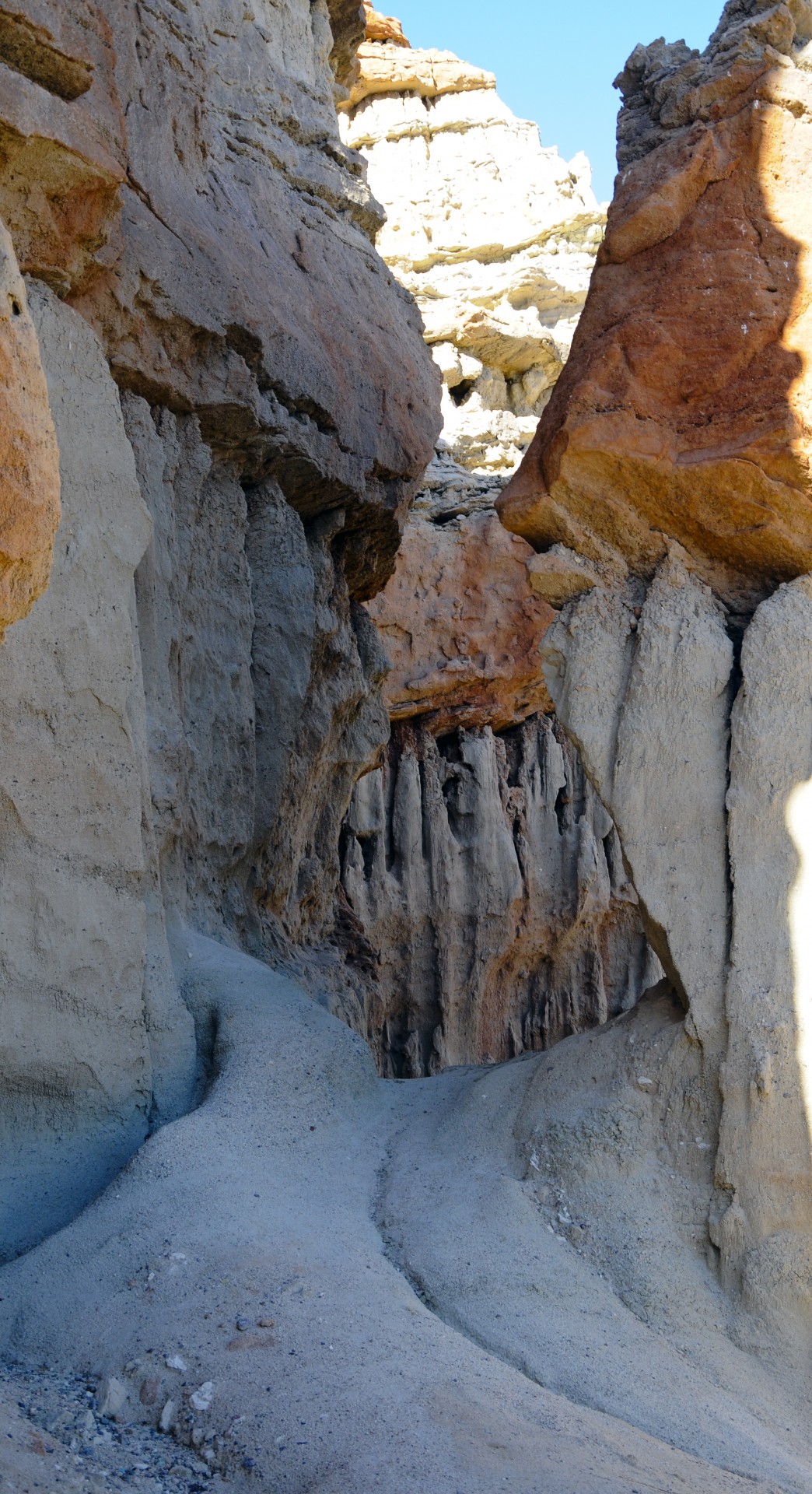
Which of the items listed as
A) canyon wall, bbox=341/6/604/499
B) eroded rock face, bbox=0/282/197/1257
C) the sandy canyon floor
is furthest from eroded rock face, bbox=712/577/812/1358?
canyon wall, bbox=341/6/604/499

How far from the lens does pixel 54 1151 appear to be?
5270 millimetres

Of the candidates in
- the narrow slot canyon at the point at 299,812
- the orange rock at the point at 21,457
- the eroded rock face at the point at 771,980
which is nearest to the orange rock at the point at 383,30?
the narrow slot canyon at the point at 299,812

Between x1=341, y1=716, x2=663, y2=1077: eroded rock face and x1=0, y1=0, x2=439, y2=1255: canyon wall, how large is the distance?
407 centimetres

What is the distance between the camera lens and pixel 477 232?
1839 centimetres

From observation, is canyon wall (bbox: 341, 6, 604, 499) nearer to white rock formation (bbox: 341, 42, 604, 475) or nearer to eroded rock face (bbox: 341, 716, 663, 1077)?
white rock formation (bbox: 341, 42, 604, 475)

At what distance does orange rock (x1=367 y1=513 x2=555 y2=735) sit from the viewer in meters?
14.5

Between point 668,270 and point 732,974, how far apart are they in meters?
→ 2.99

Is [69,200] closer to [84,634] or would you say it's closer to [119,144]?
[119,144]

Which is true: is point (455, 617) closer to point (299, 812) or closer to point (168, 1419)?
point (299, 812)

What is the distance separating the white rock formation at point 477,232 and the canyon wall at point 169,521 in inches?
248

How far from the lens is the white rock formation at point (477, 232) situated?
16.8 meters

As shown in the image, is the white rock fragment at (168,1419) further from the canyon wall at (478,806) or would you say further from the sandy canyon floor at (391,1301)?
the canyon wall at (478,806)

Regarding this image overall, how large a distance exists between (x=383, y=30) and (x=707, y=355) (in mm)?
18617

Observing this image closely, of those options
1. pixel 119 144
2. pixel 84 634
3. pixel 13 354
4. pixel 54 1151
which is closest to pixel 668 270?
pixel 119 144
